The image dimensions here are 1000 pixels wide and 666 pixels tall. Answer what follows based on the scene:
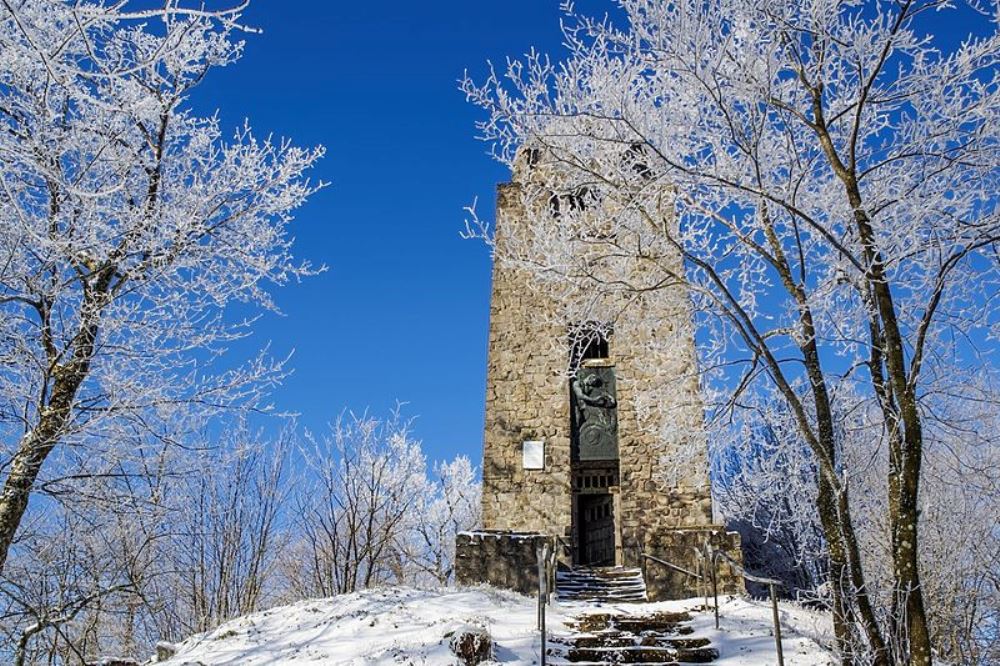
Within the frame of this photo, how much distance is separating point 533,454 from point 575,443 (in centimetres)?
87

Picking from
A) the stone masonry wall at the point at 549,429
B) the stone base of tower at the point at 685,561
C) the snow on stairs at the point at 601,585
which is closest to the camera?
the stone base of tower at the point at 685,561

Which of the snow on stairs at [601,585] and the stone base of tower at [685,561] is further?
the snow on stairs at [601,585]

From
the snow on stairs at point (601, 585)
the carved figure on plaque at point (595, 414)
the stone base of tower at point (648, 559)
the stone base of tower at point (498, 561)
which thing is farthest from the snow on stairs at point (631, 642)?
the carved figure on plaque at point (595, 414)

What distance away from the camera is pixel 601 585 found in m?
10.5

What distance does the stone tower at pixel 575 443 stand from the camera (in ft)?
41.0

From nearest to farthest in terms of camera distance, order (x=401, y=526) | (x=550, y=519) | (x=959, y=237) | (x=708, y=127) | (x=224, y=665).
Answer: (x=959, y=237)
(x=708, y=127)
(x=224, y=665)
(x=550, y=519)
(x=401, y=526)

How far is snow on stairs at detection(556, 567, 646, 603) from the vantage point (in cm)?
972

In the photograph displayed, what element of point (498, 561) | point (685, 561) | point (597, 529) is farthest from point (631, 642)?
point (597, 529)

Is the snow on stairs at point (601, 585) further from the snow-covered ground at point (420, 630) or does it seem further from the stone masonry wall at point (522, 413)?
the stone masonry wall at point (522, 413)

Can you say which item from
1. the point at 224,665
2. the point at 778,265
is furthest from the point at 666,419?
the point at 224,665

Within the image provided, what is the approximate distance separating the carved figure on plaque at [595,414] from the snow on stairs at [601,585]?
2422 millimetres

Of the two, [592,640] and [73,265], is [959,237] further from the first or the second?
[73,265]

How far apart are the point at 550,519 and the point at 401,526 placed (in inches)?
372

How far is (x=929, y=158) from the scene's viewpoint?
5.02m
